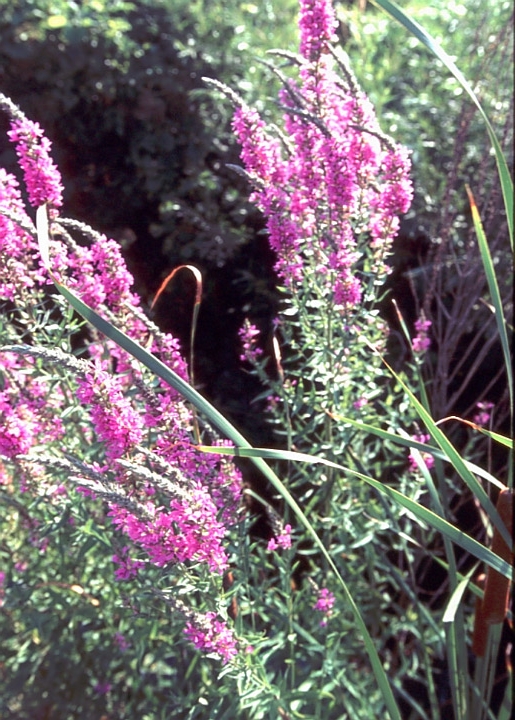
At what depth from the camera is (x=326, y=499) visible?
7.95ft

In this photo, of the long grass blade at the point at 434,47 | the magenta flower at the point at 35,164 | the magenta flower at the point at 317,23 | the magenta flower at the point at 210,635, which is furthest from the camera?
the magenta flower at the point at 317,23

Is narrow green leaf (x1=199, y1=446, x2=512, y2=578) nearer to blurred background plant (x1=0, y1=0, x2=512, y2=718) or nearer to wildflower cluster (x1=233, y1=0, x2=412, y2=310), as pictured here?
wildflower cluster (x1=233, y1=0, x2=412, y2=310)

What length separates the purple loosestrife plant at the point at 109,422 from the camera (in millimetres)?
1607

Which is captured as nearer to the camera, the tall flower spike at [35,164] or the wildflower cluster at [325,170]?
the tall flower spike at [35,164]

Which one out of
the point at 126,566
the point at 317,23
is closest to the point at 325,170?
the point at 317,23

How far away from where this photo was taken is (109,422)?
1.61 meters

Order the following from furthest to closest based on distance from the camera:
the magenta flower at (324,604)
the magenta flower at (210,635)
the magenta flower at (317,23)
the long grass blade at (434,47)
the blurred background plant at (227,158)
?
the blurred background plant at (227,158) < the magenta flower at (324,604) < the magenta flower at (317,23) < the magenta flower at (210,635) < the long grass blade at (434,47)

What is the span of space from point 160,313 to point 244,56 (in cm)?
133

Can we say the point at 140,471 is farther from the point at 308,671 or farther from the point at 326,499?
the point at 308,671

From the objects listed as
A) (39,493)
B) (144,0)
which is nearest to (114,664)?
(39,493)

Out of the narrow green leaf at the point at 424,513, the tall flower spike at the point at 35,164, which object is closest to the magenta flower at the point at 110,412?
the narrow green leaf at the point at 424,513

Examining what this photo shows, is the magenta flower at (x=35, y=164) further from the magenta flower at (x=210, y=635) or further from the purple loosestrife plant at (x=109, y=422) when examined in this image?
the magenta flower at (x=210, y=635)

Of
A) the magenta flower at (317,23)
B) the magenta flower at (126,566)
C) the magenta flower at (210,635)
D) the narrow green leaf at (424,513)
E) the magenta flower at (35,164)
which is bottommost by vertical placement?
the magenta flower at (210,635)

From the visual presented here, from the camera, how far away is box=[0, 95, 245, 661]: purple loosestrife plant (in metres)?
1.61
